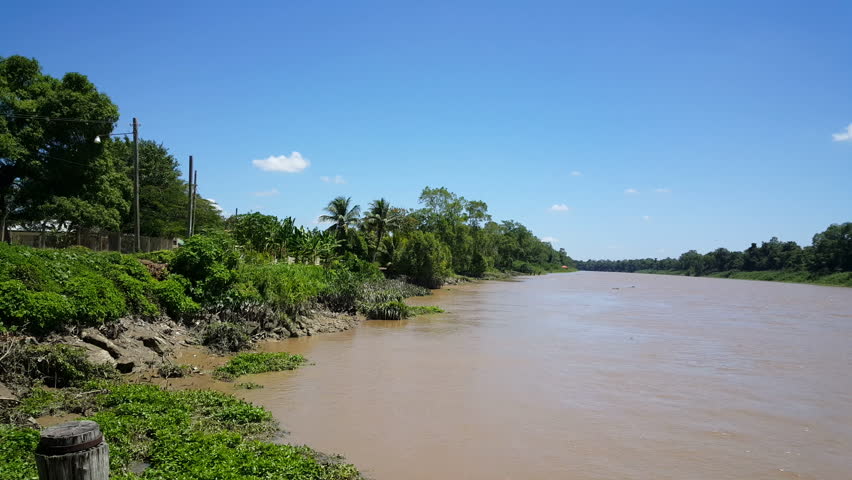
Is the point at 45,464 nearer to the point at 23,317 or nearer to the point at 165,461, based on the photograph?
the point at 165,461

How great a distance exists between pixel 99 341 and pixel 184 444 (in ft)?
19.3

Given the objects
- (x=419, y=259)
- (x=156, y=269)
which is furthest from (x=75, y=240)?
(x=419, y=259)

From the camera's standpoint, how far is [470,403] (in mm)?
10773

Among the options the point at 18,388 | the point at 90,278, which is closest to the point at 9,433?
the point at 18,388

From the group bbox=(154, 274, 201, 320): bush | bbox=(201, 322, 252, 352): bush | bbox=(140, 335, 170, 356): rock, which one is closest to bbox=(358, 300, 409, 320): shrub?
bbox=(201, 322, 252, 352): bush

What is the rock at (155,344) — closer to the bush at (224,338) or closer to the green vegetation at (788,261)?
the bush at (224,338)

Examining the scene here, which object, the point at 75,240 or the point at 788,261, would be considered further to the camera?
the point at 788,261

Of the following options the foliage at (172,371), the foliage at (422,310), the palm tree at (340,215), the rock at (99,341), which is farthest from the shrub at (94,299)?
the palm tree at (340,215)

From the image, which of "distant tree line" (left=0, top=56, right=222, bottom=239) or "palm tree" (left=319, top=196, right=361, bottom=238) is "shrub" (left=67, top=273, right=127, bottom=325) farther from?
"palm tree" (left=319, top=196, right=361, bottom=238)

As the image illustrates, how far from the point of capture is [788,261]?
98.0 metres

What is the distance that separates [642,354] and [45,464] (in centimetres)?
1754

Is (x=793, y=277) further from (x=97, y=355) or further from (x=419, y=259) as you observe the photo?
(x=97, y=355)

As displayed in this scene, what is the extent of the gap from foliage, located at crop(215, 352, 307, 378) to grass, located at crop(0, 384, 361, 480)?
326 centimetres

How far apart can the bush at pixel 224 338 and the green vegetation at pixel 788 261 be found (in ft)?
297
